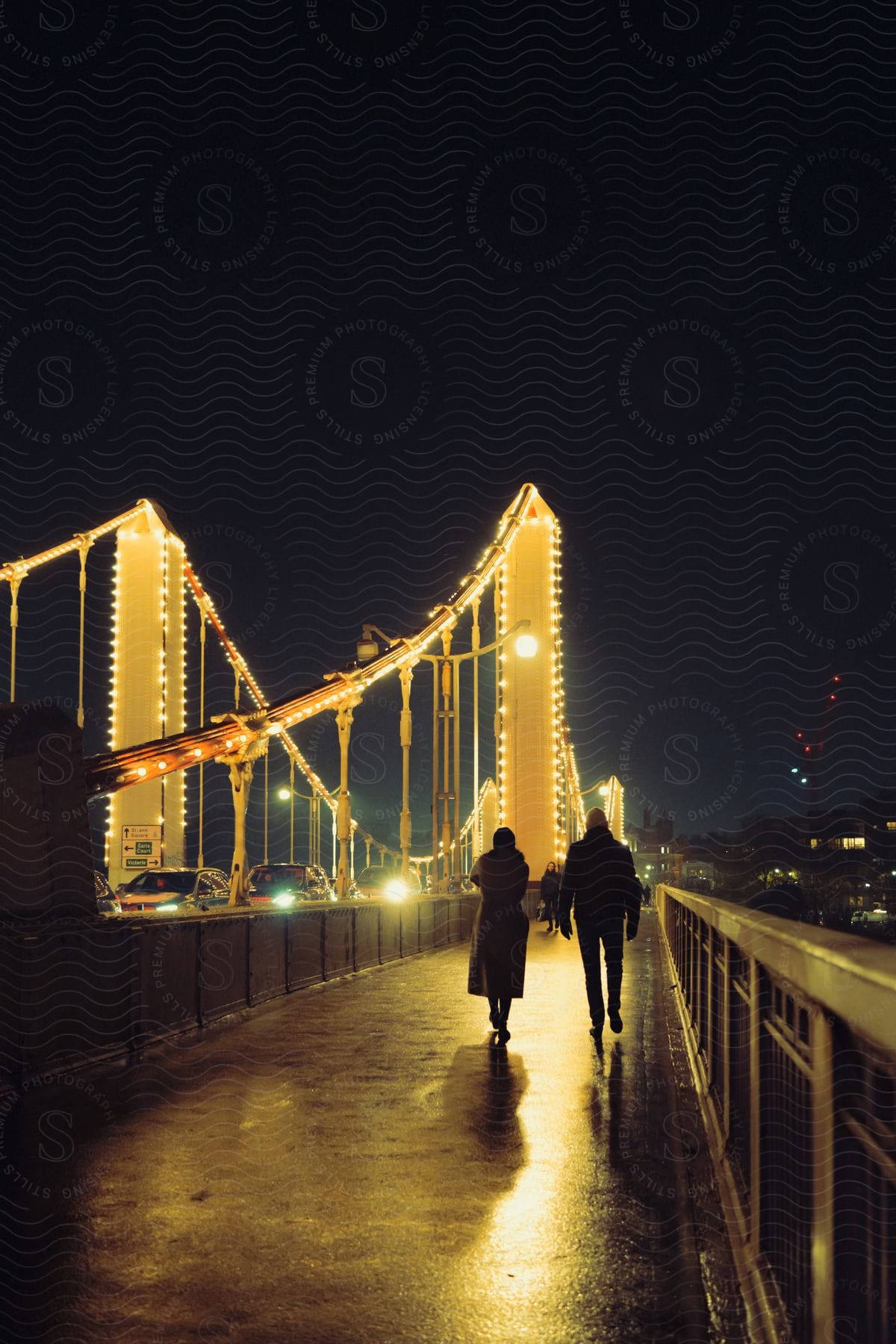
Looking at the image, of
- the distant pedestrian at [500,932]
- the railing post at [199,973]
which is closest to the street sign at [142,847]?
the railing post at [199,973]

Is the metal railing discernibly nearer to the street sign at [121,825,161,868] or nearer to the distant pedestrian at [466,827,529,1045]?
the distant pedestrian at [466,827,529,1045]

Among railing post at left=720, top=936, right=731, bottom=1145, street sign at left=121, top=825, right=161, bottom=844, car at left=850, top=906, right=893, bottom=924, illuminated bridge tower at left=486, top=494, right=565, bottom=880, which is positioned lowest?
car at left=850, top=906, right=893, bottom=924

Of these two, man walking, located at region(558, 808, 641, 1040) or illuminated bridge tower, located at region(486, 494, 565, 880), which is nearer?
man walking, located at region(558, 808, 641, 1040)

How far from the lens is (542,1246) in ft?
15.8

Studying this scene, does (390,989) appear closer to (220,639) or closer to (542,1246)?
(542,1246)

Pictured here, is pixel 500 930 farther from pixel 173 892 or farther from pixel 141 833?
pixel 141 833

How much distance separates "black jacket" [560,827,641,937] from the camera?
413 inches

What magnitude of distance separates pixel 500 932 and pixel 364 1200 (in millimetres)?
5169

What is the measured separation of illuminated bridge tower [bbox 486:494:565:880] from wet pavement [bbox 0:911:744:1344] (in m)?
28.9

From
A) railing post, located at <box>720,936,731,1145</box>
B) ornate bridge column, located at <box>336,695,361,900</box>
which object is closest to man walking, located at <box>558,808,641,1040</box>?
railing post, located at <box>720,936,731,1145</box>

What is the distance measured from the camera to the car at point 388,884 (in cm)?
2980

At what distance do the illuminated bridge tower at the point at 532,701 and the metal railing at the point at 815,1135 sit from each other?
109ft

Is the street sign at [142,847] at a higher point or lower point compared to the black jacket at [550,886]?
higher

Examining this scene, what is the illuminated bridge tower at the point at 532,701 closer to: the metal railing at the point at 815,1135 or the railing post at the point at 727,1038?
the railing post at the point at 727,1038
